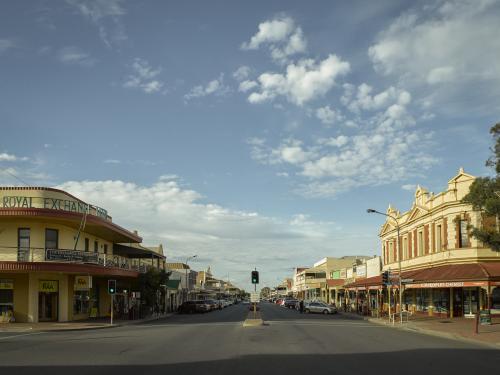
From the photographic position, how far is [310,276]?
448ft

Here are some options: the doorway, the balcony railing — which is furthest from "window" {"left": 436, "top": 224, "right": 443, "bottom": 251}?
the doorway

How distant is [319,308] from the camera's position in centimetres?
5934

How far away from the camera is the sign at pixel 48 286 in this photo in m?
38.6

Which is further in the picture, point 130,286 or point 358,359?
point 130,286

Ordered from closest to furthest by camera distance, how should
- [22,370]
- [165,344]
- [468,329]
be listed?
1. [22,370]
2. [165,344]
3. [468,329]

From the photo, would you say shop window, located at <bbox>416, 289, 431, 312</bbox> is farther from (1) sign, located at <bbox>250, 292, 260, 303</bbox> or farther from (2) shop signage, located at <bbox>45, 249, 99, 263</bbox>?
(2) shop signage, located at <bbox>45, 249, 99, 263</bbox>

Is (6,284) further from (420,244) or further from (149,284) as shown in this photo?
(420,244)

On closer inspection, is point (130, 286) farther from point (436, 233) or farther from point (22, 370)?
point (22, 370)

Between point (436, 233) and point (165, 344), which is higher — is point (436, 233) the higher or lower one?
the higher one

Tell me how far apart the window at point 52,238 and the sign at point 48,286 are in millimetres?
2378

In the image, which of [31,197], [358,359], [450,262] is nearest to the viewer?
[358,359]

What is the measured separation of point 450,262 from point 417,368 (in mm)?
27595

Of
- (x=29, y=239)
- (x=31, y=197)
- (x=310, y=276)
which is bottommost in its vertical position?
(x=310, y=276)

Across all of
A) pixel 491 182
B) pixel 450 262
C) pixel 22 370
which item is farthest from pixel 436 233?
pixel 22 370
